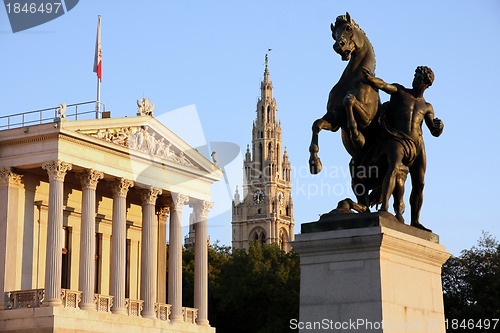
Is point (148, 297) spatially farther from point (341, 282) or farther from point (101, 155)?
point (341, 282)

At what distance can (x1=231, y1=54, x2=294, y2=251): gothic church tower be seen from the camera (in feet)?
634

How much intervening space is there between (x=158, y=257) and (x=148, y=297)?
6989 mm

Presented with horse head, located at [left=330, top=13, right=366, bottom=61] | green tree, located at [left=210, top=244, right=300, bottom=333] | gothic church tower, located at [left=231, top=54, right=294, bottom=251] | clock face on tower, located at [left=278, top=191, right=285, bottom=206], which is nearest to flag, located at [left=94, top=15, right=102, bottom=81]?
green tree, located at [left=210, top=244, right=300, bottom=333]

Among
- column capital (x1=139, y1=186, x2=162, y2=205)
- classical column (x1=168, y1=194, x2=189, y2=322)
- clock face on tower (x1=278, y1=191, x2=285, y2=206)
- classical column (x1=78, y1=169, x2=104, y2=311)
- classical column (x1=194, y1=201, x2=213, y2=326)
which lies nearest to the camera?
classical column (x1=78, y1=169, x2=104, y2=311)

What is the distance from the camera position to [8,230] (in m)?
50.8

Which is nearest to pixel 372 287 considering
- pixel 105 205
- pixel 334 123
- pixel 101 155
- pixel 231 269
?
pixel 334 123

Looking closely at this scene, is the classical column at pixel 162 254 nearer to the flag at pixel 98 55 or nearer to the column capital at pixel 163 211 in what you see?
the column capital at pixel 163 211

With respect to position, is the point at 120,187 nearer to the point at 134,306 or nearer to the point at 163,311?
the point at 134,306

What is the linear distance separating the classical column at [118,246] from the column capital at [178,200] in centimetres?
489

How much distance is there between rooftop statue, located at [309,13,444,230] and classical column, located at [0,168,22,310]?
38637 millimetres

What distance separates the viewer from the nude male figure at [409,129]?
13.9 meters

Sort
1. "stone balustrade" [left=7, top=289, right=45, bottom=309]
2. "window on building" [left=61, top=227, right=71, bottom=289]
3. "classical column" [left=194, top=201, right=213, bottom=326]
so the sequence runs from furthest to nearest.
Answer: "classical column" [left=194, top=201, right=213, bottom=326], "window on building" [left=61, top=227, right=71, bottom=289], "stone balustrade" [left=7, top=289, right=45, bottom=309]

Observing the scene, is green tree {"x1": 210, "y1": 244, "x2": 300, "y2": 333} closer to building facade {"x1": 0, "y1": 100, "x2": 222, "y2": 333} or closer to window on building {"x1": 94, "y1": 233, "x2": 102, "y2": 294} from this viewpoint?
building facade {"x1": 0, "y1": 100, "x2": 222, "y2": 333}

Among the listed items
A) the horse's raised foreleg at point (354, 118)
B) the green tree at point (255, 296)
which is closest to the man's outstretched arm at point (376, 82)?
the horse's raised foreleg at point (354, 118)
